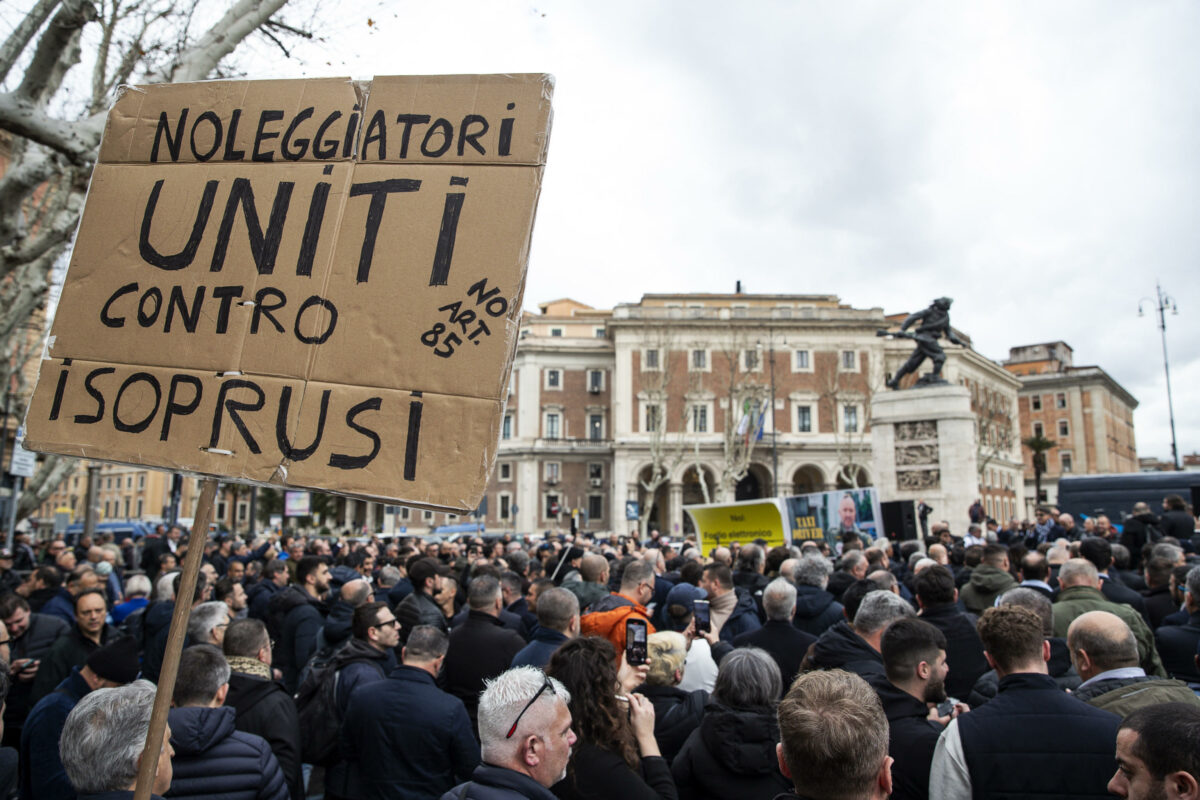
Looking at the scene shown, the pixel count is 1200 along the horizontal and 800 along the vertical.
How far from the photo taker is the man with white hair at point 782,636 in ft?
14.6

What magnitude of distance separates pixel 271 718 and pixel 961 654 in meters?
3.53

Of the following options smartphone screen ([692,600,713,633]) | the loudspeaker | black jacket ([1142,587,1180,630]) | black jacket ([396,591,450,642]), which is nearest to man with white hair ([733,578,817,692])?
smartphone screen ([692,600,713,633])

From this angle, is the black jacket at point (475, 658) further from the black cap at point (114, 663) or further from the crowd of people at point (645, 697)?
the black cap at point (114, 663)

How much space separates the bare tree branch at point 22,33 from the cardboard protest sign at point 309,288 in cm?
497

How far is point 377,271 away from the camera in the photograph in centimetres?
237

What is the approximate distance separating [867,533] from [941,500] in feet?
17.7

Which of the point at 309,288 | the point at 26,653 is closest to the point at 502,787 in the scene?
the point at 309,288

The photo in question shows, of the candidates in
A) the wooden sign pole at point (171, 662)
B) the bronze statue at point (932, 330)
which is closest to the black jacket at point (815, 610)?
the wooden sign pole at point (171, 662)

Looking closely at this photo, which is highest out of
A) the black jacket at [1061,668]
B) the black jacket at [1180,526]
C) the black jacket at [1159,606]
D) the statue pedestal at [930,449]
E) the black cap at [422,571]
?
the statue pedestal at [930,449]

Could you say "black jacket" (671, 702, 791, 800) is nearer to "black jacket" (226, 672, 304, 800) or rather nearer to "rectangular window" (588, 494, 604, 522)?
"black jacket" (226, 672, 304, 800)

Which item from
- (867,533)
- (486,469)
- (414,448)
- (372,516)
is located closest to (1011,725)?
(486,469)

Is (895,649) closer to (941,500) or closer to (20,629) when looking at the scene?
(20,629)

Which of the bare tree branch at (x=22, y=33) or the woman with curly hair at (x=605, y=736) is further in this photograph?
the bare tree branch at (x=22, y=33)

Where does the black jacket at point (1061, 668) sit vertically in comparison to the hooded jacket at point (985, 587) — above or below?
below
